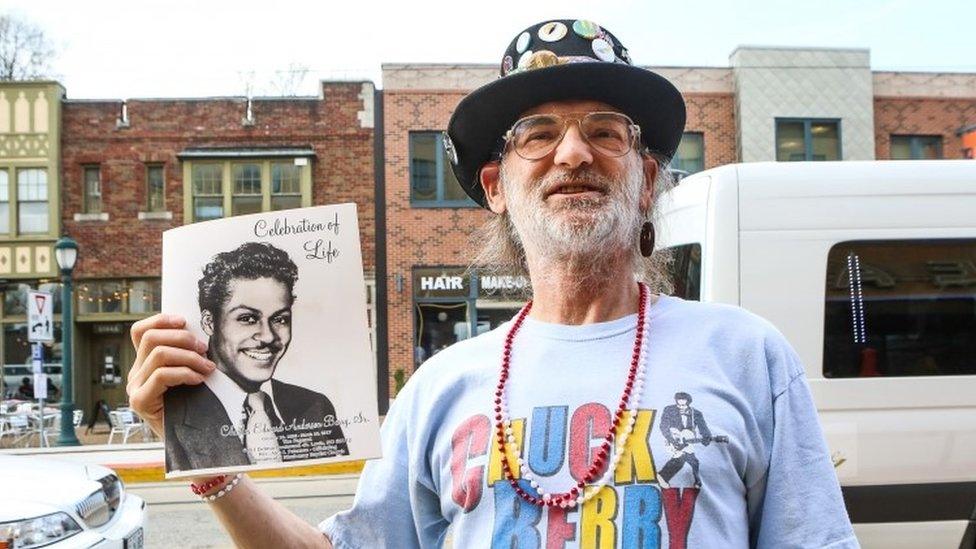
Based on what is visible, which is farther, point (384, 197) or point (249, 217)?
point (384, 197)

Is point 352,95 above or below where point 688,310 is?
above

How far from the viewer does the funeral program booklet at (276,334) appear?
4.80ft

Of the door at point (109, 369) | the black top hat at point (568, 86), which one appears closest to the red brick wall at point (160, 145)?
the door at point (109, 369)

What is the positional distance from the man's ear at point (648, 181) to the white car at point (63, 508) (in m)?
3.98

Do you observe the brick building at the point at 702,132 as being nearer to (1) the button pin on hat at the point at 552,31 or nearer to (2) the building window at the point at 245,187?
(2) the building window at the point at 245,187

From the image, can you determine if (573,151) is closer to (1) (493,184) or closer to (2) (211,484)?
(1) (493,184)

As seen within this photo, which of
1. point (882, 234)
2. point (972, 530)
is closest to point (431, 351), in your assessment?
point (882, 234)

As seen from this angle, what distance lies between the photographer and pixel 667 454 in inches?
56.2

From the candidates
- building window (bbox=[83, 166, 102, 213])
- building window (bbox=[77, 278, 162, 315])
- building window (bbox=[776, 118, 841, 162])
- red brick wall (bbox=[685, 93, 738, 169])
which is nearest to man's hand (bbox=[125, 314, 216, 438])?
red brick wall (bbox=[685, 93, 738, 169])

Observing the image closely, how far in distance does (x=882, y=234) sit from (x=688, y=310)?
3.17 metres

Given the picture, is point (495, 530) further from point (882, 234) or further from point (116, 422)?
point (116, 422)

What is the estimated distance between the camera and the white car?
444 cm

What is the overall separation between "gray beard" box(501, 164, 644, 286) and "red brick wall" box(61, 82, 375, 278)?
18019 millimetres

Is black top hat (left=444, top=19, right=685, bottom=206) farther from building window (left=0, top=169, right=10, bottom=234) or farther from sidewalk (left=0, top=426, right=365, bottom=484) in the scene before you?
building window (left=0, top=169, right=10, bottom=234)
